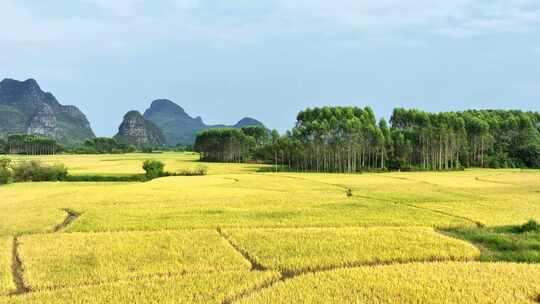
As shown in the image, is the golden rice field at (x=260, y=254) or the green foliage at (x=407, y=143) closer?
the golden rice field at (x=260, y=254)

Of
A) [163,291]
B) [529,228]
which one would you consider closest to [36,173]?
[163,291]

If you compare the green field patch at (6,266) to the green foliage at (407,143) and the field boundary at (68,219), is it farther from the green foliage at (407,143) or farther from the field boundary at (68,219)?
the green foliage at (407,143)

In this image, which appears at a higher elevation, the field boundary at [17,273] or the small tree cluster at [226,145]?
the small tree cluster at [226,145]

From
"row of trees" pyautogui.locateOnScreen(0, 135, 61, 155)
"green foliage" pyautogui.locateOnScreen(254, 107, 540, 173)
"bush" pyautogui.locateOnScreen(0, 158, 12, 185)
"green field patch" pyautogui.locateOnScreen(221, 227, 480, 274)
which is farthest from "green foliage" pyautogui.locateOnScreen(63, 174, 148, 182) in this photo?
"row of trees" pyautogui.locateOnScreen(0, 135, 61, 155)

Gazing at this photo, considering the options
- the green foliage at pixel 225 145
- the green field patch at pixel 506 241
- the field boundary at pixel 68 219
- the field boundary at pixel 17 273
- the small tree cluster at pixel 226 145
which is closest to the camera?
the field boundary at pixel 17 273

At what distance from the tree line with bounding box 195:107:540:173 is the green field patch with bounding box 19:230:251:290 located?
233 feet

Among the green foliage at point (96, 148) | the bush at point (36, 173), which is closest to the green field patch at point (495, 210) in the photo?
the bush at point (36, 173)

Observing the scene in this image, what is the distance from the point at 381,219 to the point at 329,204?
7.11m

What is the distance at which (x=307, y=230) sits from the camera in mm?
21453

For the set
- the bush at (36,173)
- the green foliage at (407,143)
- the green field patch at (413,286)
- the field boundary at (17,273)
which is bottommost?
the field boundary at (17,273)

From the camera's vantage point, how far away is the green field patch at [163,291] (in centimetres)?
1146

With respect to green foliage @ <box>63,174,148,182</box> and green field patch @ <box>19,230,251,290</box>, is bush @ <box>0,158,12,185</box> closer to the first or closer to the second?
green foliage @ <box>63,174,148,182</box>

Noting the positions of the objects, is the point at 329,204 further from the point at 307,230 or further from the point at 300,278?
the point at 300,278

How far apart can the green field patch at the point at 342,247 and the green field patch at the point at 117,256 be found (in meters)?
1.20
